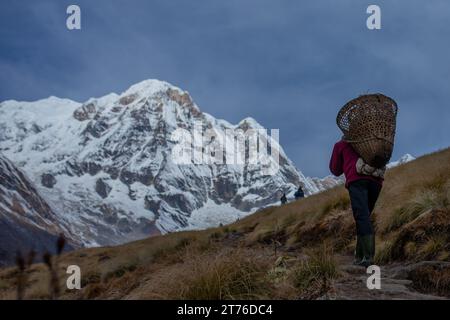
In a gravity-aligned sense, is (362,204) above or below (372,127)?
below

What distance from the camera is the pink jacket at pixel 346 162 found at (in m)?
7.71

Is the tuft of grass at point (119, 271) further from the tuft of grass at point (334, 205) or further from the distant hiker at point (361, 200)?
the distant hiker at point (361, 200)

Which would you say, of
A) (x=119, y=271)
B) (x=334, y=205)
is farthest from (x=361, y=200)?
(x=119, y=271)

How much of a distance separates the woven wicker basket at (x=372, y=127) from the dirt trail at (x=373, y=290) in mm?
1440

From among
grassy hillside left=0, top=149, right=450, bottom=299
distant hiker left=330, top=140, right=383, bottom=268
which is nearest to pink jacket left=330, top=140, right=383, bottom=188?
distant hiker left=330, top=140, right=383, bottom=268

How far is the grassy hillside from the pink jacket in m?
1.07

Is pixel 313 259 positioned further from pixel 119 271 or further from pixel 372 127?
pixel 119 271

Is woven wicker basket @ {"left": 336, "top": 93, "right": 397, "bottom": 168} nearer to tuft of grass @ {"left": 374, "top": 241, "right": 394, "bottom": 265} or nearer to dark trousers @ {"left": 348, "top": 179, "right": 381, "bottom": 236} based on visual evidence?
dark trousers @ {"left": 348, "top": 179, "right": 381, "bottom": 236}

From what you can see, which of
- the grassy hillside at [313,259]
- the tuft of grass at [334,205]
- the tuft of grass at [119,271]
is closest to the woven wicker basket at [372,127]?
the grassy hillside at [313,259]

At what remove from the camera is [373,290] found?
18.0 feet

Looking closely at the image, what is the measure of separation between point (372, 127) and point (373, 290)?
103 inches
